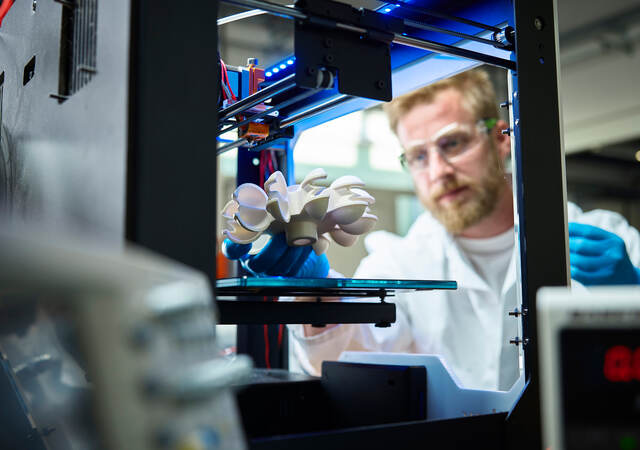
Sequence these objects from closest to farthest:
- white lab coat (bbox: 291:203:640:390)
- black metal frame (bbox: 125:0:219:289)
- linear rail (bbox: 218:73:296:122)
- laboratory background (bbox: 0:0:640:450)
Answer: laboratory background (bbox: 0:0:640:450) → black metal frame (bbox: 125:0:219:289) → linear rail (bbox: 218:73:296:122) → white lab coat (bbox: 291:203:640:390)

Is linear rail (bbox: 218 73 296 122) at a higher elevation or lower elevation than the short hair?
lower

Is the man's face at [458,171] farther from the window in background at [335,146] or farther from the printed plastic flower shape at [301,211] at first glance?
the window in background at [335,146]

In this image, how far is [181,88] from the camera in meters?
0.62

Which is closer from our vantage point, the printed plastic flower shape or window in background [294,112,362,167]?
the printed plastic flower shape

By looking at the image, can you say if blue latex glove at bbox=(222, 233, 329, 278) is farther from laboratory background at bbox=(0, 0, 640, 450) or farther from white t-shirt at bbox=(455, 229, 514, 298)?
white t-shirt at bbox=(455, 229, 514, 298)

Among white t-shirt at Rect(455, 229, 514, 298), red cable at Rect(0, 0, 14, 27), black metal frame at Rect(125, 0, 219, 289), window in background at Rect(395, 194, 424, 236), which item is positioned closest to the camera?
black metal frame at Rect(125, 0, 219, 289)

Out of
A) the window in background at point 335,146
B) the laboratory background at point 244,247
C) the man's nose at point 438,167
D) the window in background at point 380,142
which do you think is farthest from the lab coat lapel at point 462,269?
the window in background at point 380,142

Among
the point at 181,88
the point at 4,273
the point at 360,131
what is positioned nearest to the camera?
the point at 4,273

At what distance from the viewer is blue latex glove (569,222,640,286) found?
1.49 m

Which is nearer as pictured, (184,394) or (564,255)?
(184,394)

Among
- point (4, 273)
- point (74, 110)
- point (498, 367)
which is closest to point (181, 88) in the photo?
point (74, 110)

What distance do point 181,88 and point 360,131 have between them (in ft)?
14.8

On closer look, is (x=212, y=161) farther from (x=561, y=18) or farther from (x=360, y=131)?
(x=360, y=131)

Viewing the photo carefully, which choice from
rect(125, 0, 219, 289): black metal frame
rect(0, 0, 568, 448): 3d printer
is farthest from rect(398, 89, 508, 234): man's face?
rect(125, 0, 219, 289): black metal frame
